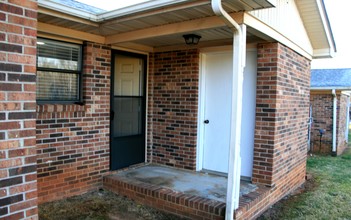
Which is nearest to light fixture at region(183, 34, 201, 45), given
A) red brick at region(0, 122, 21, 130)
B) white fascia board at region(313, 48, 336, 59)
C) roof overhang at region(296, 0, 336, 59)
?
roof overhang at region(296, 0, 336, 59)

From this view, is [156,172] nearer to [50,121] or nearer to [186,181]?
[186,181]

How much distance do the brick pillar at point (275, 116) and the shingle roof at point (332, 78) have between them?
21.2 feet

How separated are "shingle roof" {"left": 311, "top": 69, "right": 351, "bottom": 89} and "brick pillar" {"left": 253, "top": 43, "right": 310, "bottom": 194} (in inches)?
254

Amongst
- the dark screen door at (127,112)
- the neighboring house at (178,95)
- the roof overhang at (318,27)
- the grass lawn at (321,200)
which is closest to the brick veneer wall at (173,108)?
the neighboring house at (178,95)

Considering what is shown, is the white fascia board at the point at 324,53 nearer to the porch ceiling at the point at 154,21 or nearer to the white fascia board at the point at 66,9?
the porch ceiling at the point at 154,21

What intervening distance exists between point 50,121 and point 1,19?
2714mm

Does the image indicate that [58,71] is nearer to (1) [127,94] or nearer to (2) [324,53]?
(1) [127,94]

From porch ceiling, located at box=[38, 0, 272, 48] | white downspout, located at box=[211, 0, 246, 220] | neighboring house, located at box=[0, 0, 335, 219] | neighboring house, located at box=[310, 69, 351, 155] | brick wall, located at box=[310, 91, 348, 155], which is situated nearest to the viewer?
Result: porch ceiling, located at box=[38, 0, 272, 48]

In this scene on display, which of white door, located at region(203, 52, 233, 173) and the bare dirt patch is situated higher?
white door, located at region(203, 52, 233, 173)

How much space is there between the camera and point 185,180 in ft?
16.0

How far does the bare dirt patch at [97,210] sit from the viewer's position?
13.0 feet

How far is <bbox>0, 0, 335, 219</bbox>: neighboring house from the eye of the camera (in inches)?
149

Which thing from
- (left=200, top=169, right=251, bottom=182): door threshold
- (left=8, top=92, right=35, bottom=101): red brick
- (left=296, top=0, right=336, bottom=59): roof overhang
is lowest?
(left=200, top=169, right=251, bottom=182): door threshold

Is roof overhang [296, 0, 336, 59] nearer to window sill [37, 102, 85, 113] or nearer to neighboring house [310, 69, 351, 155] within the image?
window sill [37, 102, 85, 113]
